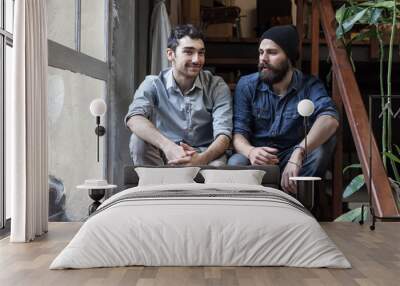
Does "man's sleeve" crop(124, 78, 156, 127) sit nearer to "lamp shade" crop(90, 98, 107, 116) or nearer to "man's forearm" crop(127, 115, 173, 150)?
"man's forearm" crop(127, 115, 173, 150)

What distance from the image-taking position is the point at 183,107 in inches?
209

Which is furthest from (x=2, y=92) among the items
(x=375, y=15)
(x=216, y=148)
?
(x=375, y=15)

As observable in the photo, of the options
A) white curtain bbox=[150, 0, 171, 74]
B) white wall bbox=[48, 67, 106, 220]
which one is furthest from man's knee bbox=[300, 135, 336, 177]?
white wall bbox=[48, 67, 106, 220]

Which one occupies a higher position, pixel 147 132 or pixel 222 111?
pixel 222 111

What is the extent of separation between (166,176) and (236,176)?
516 millimetres

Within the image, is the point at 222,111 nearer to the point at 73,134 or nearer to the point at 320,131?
the point at 320,131

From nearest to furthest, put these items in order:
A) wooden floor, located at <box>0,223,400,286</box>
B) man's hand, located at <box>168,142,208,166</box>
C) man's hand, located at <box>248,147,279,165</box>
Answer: wooden floor, located at <box>0,223,400,286</box>
man's hand, located at <box>168,142,208,166</box>
man's hand, located at <box>248,147,279,165</box>

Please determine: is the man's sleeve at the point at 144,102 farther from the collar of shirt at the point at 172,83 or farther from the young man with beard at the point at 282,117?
the young man with beard at the point at 282,117

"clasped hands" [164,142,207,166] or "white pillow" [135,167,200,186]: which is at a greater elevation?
"clasped hands" [164,142,207,166]

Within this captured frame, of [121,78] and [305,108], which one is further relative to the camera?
[121,78]

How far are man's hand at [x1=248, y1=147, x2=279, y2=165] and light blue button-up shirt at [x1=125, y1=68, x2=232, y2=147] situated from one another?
33 centimetres

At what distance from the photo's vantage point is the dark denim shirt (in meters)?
5.32

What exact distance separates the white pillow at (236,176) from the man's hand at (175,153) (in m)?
0.25

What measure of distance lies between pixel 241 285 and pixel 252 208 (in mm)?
646
